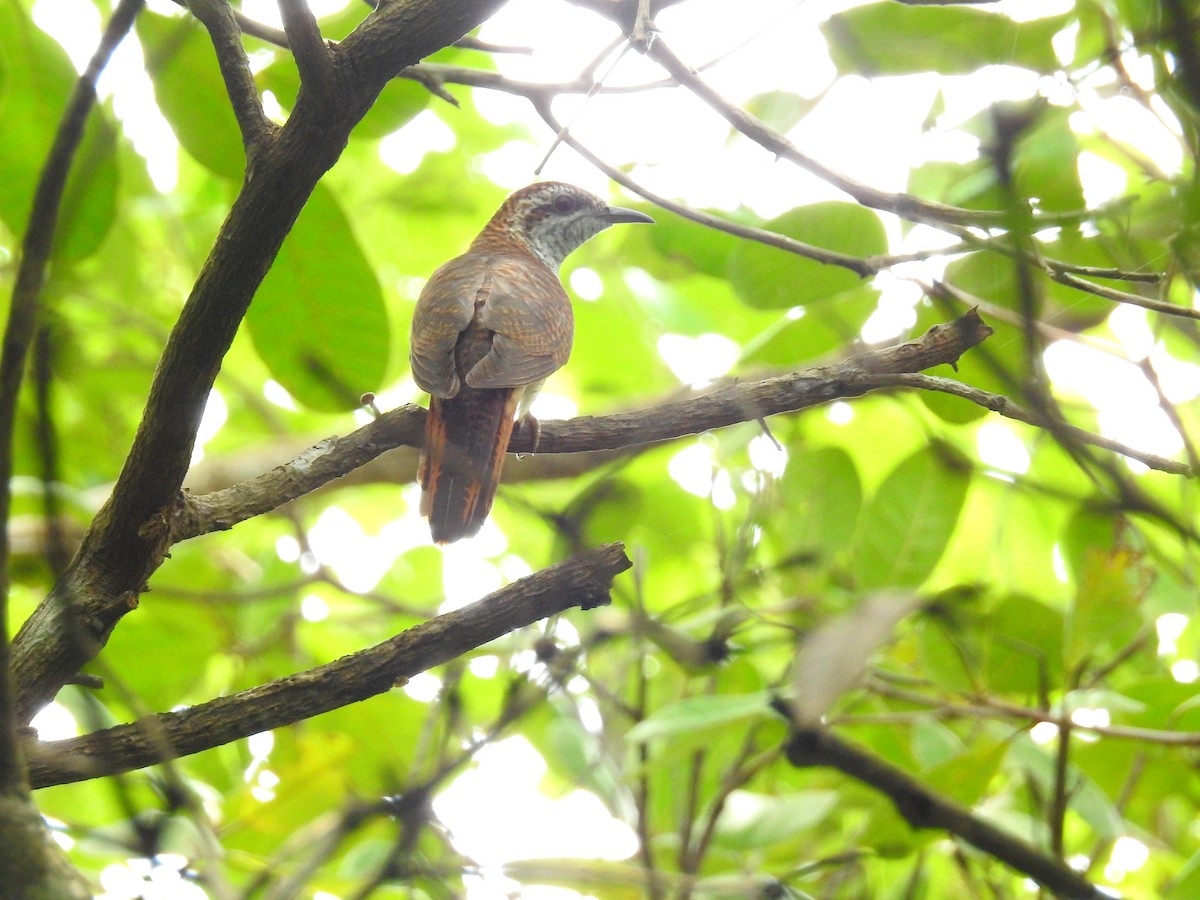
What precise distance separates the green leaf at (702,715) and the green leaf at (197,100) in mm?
1862

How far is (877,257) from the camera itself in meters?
2.87

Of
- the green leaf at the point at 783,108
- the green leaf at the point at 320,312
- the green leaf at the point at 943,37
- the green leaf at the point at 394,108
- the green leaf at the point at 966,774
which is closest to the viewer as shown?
the green leaf at the point at 966,774

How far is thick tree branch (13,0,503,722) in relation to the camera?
2.03m

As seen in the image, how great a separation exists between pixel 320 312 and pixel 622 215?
7.73 ft

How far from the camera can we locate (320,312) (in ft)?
10.6

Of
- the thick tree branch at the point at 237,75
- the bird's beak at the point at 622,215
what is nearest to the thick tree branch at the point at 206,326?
the thick tree branch at the point at 237,75

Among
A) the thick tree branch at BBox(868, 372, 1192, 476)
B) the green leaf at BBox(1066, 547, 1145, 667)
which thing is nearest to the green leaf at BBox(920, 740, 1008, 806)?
the green leaf at BBox(1066, 547, 1145, 667)

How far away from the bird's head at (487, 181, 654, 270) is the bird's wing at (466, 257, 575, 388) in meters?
0.93

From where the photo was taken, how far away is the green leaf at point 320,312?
10.4ft

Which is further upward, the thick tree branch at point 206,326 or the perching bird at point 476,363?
the perching bird at point 476,363

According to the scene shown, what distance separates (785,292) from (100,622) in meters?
1.91

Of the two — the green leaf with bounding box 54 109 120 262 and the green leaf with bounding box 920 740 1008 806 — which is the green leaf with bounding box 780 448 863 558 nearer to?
the green leaf with bounding box 920 740 1008 806

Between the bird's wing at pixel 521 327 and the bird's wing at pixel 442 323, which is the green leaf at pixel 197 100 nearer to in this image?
the bird's wing at pixel 442 323

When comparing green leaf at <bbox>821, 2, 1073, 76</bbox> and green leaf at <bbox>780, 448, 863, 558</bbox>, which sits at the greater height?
green leaf at <bbox>821, 2, 1073, 76</bbox>
